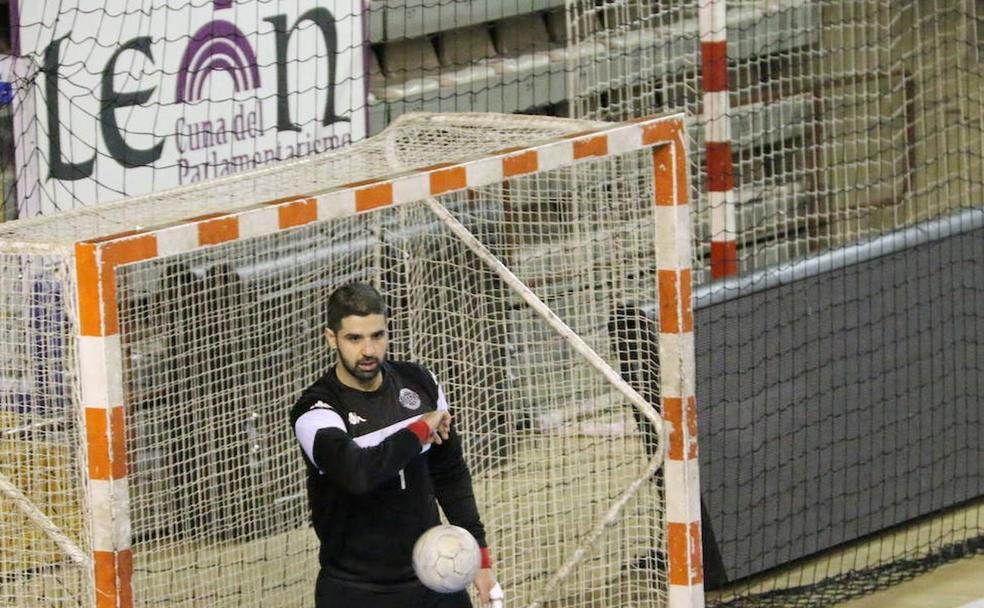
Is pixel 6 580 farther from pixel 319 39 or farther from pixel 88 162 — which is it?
pixel 319 39

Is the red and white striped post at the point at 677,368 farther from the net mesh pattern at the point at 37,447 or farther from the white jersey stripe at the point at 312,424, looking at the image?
the net mesh pattern at the point at 37,447

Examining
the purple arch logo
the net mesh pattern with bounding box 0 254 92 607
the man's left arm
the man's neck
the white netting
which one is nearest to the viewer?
the net mesh pattern with bounding box 0 254 92 607

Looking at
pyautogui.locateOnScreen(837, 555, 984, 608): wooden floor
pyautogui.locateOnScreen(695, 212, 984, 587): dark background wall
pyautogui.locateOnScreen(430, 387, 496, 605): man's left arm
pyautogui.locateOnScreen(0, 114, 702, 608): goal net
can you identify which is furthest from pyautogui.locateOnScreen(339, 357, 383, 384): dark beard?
pyautogui.locateOnScreen(837, 555, 984, 608): wooden floor

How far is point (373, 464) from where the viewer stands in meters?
5.96

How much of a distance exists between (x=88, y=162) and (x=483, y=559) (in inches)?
108

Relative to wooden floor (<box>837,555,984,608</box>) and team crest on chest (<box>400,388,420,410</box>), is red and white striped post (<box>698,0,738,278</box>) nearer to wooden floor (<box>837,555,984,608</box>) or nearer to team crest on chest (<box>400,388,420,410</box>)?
wooden floor (<box>837,555,984,608</box>)

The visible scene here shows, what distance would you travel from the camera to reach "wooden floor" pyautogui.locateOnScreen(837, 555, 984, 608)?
898 cm

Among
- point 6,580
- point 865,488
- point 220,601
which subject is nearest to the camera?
point 6,580

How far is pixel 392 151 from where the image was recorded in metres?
7.73

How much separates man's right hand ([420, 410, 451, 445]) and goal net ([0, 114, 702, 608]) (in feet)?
2.42

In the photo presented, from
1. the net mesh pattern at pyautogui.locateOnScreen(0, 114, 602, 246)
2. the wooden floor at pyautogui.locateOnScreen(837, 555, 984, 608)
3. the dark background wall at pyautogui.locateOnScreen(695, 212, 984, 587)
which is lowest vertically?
the wooden floor at pyautogui.locateOnScreen(837, 555, 984, 608)

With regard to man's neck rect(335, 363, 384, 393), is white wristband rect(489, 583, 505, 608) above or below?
below

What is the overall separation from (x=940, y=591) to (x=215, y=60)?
13.5 feet

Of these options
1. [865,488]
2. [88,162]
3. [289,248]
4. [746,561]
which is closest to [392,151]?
[289,248]
